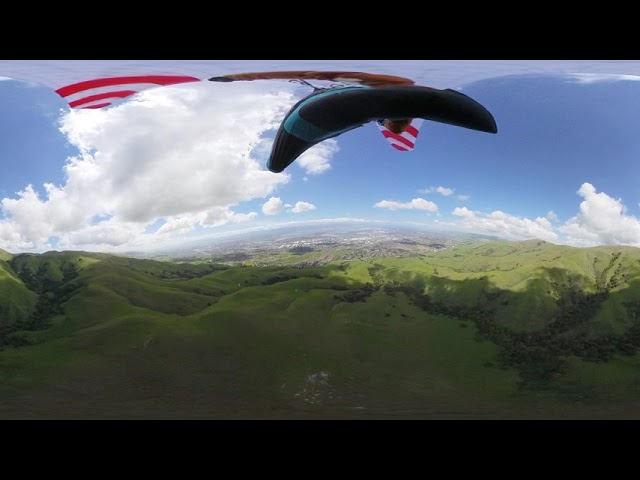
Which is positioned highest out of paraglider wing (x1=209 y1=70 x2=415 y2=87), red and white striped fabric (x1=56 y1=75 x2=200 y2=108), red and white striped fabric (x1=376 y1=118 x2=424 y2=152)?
paraglider wing (x1=209 y1=70 x2=415 y2=87)

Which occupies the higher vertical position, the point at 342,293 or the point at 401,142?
the point at 401,142

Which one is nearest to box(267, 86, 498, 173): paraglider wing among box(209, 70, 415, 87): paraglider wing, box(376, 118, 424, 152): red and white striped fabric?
box(209, 70, 415, 87): paraglider wing

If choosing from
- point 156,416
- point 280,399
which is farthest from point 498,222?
point 156,416

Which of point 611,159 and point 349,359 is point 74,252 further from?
point 611,159

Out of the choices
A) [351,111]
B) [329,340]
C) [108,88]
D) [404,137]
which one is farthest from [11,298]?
[404,137]

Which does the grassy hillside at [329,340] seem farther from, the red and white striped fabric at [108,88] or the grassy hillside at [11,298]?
the red and white striped fabric at [108,88]

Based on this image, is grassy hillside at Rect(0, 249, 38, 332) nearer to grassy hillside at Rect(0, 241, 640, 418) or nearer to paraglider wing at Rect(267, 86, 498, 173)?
grassy hillside at Rect(0, 241, 640, 418)

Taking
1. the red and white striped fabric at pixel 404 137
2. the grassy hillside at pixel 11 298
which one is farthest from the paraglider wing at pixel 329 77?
the grassy hillside at pixel 11 298
